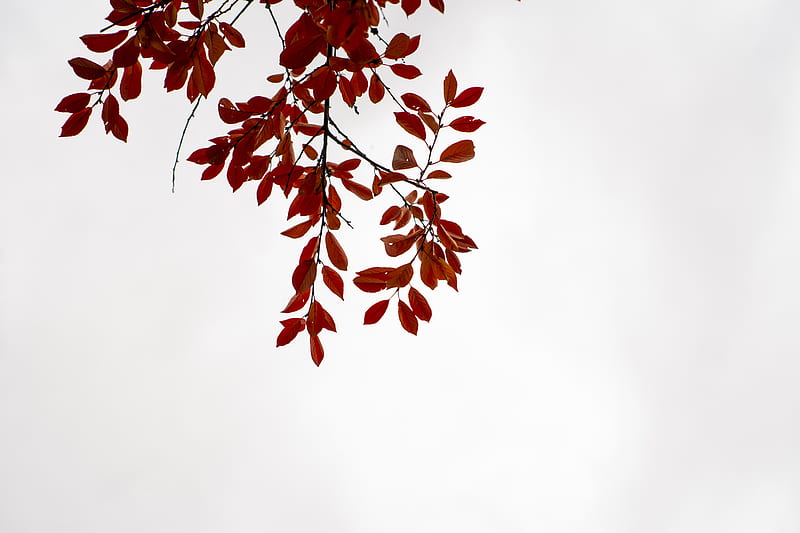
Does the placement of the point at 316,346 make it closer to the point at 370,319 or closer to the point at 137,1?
the point at 370,319

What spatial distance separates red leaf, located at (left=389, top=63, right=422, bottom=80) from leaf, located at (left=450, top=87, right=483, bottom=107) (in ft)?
0.38

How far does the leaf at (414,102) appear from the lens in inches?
50.5

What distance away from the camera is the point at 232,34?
1.17 m

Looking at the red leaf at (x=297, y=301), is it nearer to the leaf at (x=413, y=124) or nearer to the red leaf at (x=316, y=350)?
the red leaf at (x=316, y=350)

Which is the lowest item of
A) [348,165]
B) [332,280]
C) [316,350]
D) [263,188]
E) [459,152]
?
[316,350]

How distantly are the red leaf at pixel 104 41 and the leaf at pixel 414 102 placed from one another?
61cm

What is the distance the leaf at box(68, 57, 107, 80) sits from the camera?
1.09 metres

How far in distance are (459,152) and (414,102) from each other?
0.53 ft

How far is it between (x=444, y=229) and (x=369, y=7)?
0.54m

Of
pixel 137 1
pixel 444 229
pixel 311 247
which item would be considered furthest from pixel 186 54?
pixel 444 229

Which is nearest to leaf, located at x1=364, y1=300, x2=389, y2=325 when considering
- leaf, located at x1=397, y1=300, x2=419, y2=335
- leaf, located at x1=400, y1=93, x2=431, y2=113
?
leaf, located at x1=397, y1=300, x2=419, y2=335

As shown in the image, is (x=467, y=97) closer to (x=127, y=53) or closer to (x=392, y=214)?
(x=392, y=214)

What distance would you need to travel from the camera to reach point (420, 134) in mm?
1299

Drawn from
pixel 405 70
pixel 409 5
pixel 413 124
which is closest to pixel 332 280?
pixel 413 124
